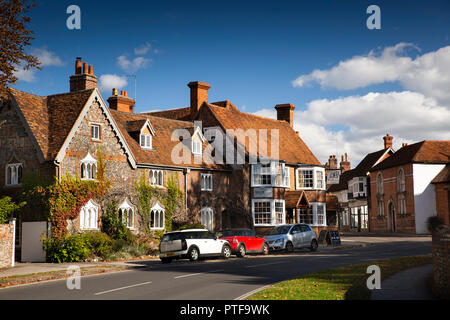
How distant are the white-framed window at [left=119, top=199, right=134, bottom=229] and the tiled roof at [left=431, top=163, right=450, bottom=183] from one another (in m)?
34.5

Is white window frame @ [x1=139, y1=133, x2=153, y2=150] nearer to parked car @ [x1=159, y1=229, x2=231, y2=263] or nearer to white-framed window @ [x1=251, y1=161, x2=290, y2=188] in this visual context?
white-framed window @ [x1=251, y1=161, x2=290, y2=188]

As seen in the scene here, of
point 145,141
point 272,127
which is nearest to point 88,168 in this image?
point 145,141

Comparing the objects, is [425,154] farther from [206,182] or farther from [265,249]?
[265,249]

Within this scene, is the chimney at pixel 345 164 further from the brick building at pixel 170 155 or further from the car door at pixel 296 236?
the car door at pixel 296 236

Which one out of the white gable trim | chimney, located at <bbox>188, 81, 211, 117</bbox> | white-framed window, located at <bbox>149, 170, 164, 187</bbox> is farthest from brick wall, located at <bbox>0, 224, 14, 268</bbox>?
chimney, located at <bbox>188, 81, 211, 117</bbox>

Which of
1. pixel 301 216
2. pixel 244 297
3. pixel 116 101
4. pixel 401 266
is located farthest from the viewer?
pixel 301 216

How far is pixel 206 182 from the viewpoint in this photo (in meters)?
38.9

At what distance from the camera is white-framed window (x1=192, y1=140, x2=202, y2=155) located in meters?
39.1

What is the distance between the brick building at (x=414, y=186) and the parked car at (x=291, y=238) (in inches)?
1005

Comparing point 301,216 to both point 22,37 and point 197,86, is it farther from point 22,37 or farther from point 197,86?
point 22,37
